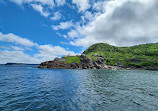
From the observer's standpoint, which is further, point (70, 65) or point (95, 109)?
point (70, 65)

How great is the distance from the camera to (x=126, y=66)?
195500mm

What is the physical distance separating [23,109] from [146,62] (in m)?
235

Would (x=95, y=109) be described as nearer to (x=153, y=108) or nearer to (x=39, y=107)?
(x=39, y=107)

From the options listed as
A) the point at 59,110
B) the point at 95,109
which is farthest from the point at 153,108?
the point at 59,110

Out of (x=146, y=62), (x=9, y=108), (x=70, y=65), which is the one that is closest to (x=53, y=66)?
(x=70, y=65)

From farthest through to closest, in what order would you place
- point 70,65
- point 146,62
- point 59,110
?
point 146,62 → point 70,65 → point 59,110

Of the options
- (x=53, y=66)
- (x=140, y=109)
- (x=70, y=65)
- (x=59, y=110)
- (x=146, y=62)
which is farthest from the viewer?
(x=146, y=62)

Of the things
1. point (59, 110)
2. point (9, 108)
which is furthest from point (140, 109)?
point (9, 108)

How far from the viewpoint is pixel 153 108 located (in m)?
13.4

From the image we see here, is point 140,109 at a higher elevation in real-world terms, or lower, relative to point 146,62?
lower

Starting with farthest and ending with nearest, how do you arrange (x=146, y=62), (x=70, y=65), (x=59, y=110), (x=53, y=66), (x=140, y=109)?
1. (x=146, y=62)
2. (x=70, y=65)
3. (x=53, y=66)
4. (x=140, y=109)
5. (x=59, y=110)

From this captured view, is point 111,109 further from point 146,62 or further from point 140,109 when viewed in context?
point 146,62

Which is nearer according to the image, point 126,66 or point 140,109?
point 140,109

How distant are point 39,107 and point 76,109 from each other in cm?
553
